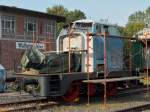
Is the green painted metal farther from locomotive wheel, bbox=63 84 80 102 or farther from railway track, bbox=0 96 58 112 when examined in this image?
railway track, bbox=0 96 58 112

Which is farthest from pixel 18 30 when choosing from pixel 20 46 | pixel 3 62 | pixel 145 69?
pixel 145 69

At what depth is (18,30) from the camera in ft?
144

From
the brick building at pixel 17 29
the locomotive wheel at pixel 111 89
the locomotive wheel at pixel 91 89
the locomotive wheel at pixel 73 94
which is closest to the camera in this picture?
the locomotive wheel at pixel 73 94

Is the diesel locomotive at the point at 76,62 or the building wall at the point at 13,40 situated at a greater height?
the building wall at the point at 13,40

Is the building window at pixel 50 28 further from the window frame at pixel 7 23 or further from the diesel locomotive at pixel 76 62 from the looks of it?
the diesel locomotive at pixel 76 62

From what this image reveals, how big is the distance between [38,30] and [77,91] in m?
33.3

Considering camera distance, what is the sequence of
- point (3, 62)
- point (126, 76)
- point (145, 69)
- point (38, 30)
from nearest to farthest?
point (126, 76), point (145, 69), point (3, 62), point (38, 30)

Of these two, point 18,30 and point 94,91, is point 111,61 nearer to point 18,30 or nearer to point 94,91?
point 94,91

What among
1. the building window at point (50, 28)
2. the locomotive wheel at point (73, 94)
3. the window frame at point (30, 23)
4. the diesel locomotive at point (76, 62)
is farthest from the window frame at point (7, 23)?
the locomotive wheel at point (73, 94)

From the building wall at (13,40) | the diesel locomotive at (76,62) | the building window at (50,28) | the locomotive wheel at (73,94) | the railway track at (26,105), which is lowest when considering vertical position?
the railway track at (26,105)

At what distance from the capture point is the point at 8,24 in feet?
140

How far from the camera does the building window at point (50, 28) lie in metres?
47.6

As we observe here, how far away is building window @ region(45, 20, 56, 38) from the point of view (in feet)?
156

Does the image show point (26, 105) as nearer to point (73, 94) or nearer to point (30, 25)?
point (73, 94)
